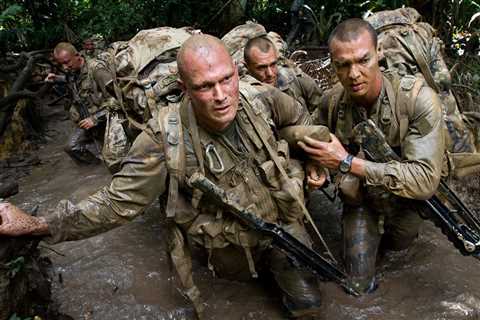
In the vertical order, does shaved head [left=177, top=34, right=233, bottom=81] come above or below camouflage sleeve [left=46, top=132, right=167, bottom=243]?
above

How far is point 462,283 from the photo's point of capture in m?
3.71

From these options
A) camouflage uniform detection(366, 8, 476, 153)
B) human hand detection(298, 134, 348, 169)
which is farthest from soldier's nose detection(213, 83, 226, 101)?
camouflage uniform detection(366, 8, 476, 153)

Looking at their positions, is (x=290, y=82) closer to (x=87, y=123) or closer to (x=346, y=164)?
(x=346, y=164)

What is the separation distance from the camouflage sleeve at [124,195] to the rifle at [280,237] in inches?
11.4

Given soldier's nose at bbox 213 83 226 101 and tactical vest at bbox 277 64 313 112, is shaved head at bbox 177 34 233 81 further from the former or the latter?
tactical vest at bbox 277 64 313 112

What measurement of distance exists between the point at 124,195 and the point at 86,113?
508cm

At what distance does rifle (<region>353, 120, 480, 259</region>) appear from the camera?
3.48m

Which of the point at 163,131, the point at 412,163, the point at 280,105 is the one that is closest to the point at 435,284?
the point at 412,163

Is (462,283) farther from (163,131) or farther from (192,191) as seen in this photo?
(163,131)

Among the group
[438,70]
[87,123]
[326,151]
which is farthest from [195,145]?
[87,123]

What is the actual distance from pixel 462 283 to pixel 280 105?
6.84 feet

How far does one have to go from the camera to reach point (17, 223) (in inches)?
111

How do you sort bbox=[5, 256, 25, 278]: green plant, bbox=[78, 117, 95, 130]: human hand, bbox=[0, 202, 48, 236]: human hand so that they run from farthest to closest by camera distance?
bbox=[78, 117, 95, 130]: human hand < bbox=[5, 256, 25, 278]: green plant < bbox=[0, 202, 48, 236]: human hand

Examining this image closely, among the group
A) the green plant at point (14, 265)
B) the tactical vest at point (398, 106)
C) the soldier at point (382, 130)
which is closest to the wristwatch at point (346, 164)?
the soldier at point (382, 130)
